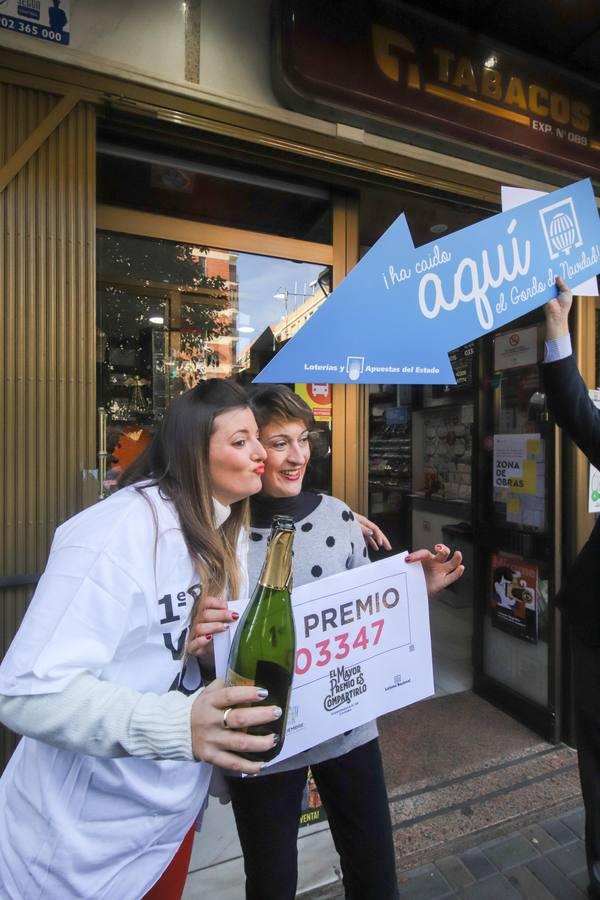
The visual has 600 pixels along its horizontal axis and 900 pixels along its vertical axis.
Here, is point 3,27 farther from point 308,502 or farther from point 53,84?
point 308,502

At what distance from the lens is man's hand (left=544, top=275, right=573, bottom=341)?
6.09ft

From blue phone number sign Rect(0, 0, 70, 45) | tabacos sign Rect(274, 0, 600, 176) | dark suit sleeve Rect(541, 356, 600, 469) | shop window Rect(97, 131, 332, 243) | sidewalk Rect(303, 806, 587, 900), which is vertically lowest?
sidewalk Rect(303, 806, 587, 900)

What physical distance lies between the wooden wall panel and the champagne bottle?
1.21 metres

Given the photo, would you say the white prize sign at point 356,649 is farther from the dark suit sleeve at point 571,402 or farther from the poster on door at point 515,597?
the poster on door at point 515,597

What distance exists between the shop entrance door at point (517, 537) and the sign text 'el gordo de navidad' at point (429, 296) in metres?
1.63

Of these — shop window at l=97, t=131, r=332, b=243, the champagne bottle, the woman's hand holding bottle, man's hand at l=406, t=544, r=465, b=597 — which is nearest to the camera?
the champagne bottle

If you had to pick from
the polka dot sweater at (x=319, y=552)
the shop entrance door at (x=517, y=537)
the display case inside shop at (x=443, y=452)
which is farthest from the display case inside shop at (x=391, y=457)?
the polka dot sweater at (x=319, y=552)

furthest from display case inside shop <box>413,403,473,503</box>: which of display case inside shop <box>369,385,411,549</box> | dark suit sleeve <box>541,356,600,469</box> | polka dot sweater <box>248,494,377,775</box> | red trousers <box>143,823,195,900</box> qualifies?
red trousers <box>143,823,195,900</box>

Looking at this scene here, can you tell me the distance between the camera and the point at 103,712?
81 cm

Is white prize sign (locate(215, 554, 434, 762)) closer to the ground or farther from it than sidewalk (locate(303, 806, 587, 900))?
farther from it

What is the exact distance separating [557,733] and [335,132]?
3746 mm

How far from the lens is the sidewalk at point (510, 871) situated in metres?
2.13

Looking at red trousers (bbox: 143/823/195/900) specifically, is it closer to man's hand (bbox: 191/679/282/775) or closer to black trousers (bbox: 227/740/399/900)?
black trousers (bbox: 227/740/399/900)

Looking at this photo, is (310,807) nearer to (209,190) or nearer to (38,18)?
(209,190)
